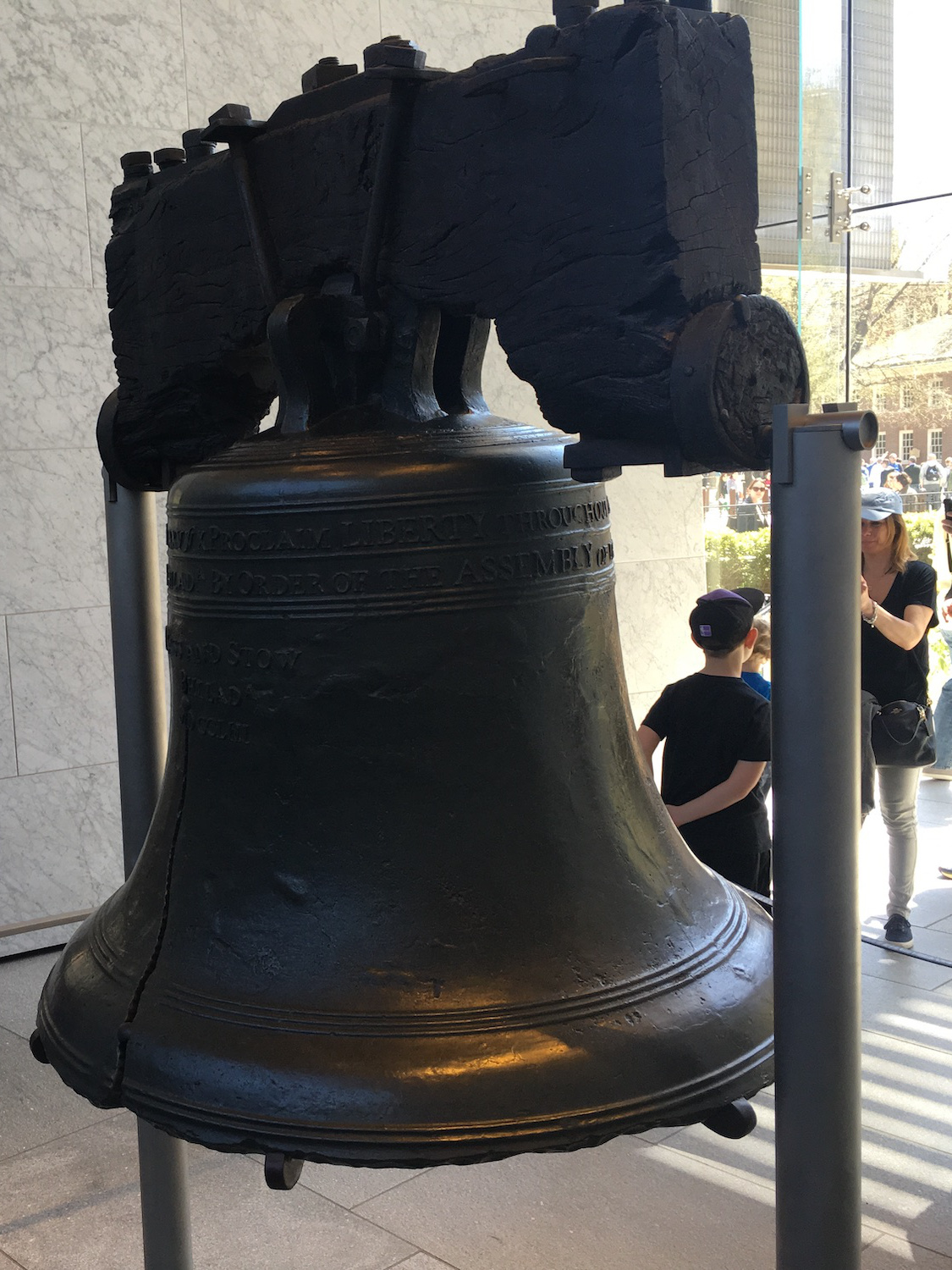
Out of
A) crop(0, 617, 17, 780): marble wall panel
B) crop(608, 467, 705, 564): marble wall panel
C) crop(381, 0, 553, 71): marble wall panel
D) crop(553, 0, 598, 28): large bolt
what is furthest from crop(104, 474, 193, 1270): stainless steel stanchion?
crop(608, 467, 705, 564): marble wall panel

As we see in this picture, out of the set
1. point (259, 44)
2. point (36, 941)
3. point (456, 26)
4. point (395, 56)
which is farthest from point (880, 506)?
point (395, 56)

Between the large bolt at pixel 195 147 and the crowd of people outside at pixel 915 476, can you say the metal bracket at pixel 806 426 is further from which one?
the crowd of people outside at pixel 915 476

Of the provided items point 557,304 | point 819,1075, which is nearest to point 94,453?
point 557,304

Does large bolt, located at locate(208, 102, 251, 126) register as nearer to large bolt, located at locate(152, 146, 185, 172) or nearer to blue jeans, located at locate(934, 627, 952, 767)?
large bolt, located at locate(152, 146, 185, 172)

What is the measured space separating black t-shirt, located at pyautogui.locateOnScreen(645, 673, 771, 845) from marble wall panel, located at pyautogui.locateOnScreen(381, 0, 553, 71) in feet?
10.0

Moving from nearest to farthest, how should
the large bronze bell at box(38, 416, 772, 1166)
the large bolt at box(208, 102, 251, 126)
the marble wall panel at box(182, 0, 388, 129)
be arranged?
the large bronze bell at box(38, 416, 772, 1166) < the large bolt at box(208, 102, 251, 126) < the marble wall panel at box(182, 0, 388, 129)

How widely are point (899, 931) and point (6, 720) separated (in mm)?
3370

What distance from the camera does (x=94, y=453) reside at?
4.69 meters

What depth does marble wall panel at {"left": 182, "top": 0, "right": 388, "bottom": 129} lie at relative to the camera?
15.8ft

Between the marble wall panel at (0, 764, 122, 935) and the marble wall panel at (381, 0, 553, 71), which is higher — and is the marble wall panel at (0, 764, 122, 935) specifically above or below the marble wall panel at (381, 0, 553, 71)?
below

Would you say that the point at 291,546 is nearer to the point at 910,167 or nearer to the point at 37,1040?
the point at 37,1040

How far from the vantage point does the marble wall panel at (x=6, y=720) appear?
4570mm

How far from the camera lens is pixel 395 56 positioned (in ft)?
4.54

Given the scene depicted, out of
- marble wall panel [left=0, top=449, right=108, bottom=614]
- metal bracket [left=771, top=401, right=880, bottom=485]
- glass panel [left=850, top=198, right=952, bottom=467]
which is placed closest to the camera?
metal bracket [left=771, top=401, right=880, bottom=485]
